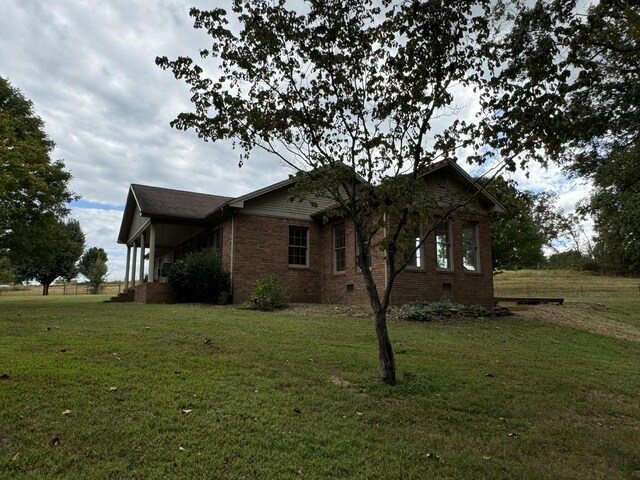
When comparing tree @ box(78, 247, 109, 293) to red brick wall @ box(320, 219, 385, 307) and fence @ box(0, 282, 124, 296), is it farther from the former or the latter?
red brick wall @ box(320, 219, 385, 307)

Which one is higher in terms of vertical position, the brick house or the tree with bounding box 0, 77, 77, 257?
the tree with bounding box 0, 77, 77, 257

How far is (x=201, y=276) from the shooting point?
53.9 ft

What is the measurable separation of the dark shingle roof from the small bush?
517cm

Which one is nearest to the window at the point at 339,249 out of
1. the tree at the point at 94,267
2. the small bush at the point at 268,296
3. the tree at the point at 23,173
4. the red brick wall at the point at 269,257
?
the red brick wall at the point at 269,257

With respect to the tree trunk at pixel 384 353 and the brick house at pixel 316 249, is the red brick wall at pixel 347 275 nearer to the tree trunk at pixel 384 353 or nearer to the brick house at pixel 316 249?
the brick house at pixel 316 249

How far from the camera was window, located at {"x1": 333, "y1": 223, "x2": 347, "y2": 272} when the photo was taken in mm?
17141

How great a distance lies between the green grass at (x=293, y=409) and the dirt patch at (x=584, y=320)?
15.4 feet

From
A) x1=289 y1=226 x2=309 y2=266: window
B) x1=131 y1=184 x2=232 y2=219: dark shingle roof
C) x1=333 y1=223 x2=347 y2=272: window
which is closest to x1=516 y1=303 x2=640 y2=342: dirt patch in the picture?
x1=333 y1=223 x2=347 y2=272: window

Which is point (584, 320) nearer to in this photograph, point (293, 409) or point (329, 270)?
point (329, 270)

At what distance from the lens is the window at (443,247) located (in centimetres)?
1586

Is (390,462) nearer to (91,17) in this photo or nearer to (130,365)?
(130,365)

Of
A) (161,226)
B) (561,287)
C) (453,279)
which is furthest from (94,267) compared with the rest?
(561,287)

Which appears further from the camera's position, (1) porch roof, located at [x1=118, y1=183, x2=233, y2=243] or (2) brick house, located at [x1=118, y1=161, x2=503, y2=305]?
(1) porch roof, located at [x1=118, y1=183, x2=233, y2=243]

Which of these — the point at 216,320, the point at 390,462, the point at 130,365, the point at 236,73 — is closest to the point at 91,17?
the point at 236,73
